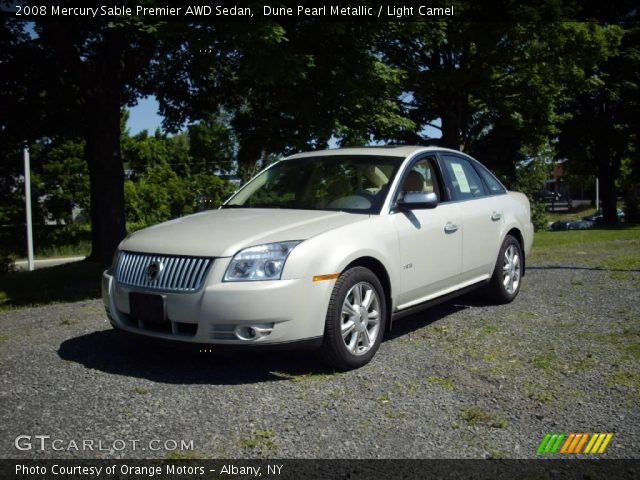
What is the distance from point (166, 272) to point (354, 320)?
1389 millimetres

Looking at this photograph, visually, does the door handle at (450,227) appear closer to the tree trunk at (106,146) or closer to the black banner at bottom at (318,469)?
the black banner at bottom at (318,469)

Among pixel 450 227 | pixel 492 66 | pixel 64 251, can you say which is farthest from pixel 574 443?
pixel 64 251

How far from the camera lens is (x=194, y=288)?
14.4 feet

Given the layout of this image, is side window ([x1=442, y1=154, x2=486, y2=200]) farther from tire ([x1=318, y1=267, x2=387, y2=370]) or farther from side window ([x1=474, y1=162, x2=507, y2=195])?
tire ([x1=318, y1=267, x2=387, y2=370])

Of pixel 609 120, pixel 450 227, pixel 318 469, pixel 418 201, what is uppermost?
pixel 609 120

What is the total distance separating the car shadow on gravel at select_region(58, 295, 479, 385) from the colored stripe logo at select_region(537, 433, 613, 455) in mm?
1701

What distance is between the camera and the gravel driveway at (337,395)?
350cm

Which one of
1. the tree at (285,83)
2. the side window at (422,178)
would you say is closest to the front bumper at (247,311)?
the side window at (422,178)

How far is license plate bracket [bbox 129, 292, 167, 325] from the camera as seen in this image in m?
4.47

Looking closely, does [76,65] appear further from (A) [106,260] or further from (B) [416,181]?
(B) [416,181]

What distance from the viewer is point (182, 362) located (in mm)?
5031

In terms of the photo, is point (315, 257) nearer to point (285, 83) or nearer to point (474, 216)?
point (474, 216)

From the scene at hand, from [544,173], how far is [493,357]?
176 feet

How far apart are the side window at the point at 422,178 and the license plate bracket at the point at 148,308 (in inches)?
90.1
